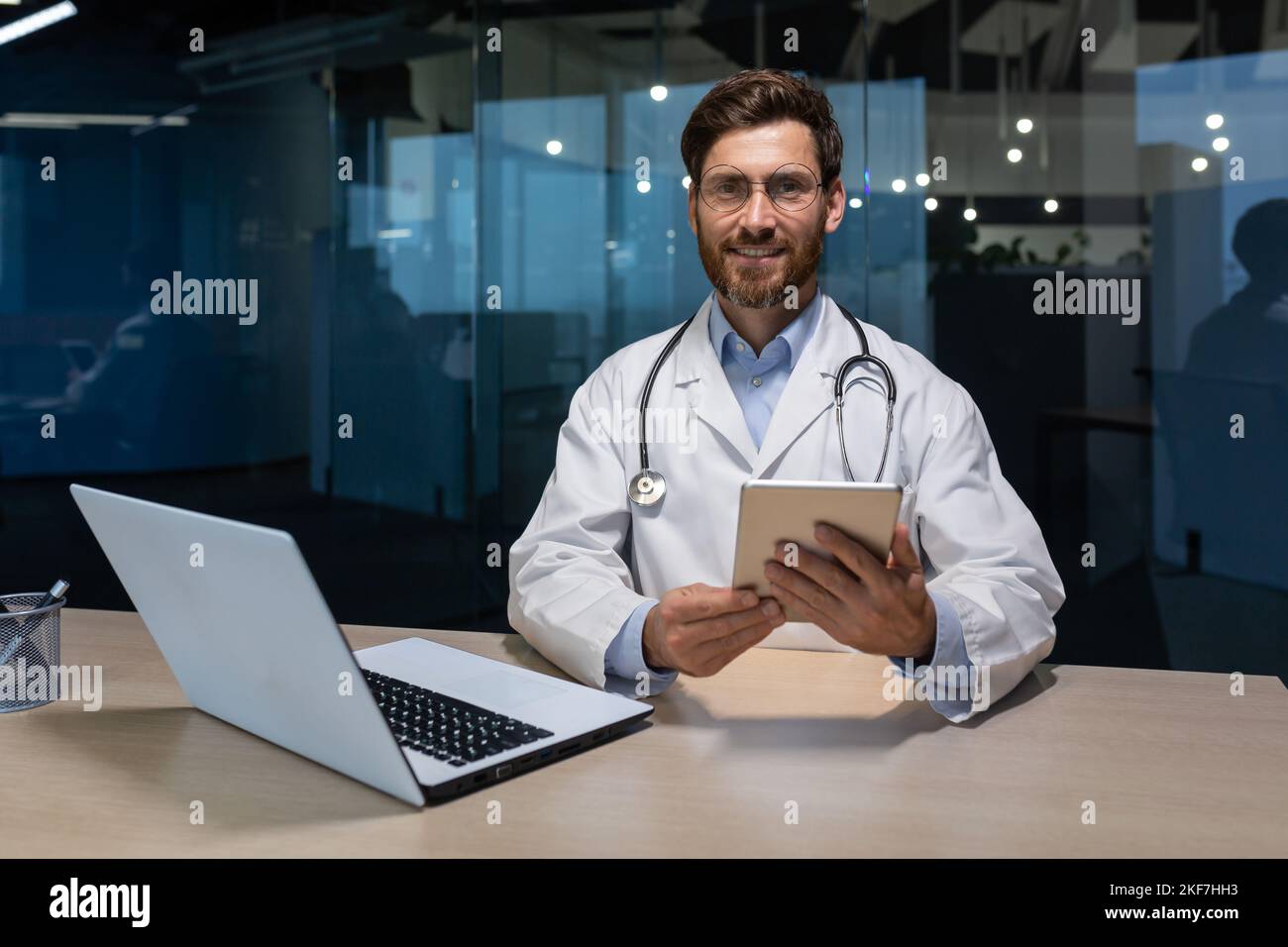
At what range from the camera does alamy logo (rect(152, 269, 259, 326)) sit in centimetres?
413

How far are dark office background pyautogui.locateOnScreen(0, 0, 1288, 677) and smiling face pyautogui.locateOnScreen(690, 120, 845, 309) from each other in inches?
69.5

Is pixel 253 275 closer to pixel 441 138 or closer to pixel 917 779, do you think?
pixel 441 138

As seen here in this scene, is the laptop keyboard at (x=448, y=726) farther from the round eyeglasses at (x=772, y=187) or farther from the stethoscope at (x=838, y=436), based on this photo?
the round eyeglasses at (x=772, y=187)

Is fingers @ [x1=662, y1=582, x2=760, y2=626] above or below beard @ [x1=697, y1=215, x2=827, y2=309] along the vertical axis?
below

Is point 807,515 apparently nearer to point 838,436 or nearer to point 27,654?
point 838,436

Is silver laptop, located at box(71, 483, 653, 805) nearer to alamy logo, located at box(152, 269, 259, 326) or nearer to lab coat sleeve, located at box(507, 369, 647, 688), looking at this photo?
lab coat sleeve, located at box(507, 369, 647, 688)

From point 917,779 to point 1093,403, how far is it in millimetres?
2809

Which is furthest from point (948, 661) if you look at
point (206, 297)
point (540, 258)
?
point (206, 297)

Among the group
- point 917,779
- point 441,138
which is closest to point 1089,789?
point 917,779
